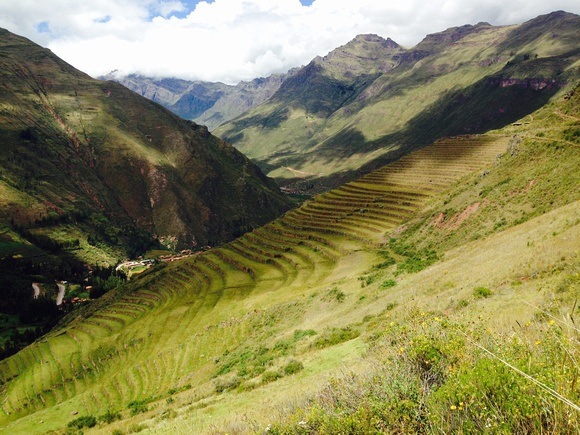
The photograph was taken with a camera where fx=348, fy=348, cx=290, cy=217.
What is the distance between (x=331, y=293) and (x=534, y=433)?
1258 inches

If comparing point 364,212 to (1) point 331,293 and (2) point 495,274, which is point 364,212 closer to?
(1) point 331,293

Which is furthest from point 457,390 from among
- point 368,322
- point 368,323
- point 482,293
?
point 368,322

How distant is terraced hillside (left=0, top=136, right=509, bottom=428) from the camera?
43.2 m

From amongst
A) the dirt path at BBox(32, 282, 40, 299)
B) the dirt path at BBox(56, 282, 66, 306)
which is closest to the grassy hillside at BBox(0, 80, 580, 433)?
the dirt path at BBox(56, 282, 66, 306)

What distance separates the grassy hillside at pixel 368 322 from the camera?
20.0 feet

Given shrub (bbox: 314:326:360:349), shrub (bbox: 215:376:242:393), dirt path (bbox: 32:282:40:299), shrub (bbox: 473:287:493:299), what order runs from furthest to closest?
dirt path (bbox: 32:282:40:299) < shrub (bbox: 314:326:360:349) < shrub (bbox: 215:376:242:393) < shrub (bbox: 473:287:493:299)

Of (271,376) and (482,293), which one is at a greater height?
(482,293)

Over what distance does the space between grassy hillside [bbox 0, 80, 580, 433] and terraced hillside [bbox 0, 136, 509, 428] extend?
1.23 ft

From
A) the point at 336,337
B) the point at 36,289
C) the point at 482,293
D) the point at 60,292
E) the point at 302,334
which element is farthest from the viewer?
the point at 60,292

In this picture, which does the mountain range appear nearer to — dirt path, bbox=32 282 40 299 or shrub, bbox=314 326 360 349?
shrub, bbox=314 326 360 349

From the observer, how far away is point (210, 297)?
6056 cm

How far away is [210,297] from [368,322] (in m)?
43.9

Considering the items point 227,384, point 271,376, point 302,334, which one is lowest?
point 302,334

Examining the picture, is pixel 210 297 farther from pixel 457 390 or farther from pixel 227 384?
pixel 457 390
